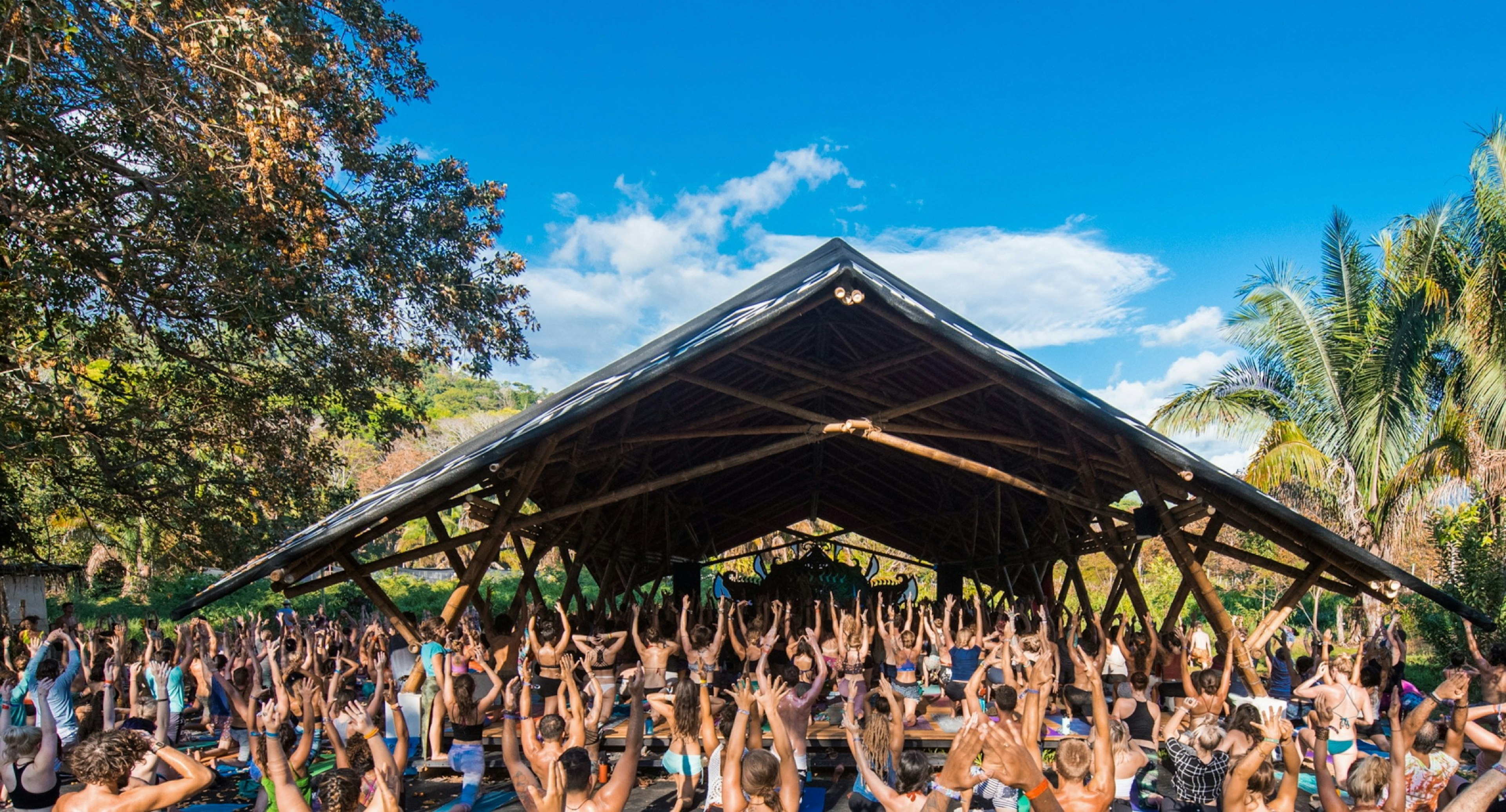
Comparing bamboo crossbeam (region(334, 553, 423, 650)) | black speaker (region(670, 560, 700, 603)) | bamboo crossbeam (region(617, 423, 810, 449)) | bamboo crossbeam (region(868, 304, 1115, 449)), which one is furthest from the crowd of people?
black speaker (region(670, 560, 700, 603))

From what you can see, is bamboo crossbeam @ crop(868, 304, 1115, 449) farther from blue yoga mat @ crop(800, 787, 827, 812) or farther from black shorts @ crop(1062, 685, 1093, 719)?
blue yoga mat @ crop(800, 787, 827, 812)

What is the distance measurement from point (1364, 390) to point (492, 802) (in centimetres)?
1584

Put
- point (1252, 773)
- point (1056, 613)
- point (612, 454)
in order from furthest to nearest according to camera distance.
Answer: point (1056, 613), point (612, 454), point (1252, 773)

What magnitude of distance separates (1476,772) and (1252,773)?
148 inches

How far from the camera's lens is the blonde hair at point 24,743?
207 inches

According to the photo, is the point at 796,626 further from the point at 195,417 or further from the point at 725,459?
the point at 195,417

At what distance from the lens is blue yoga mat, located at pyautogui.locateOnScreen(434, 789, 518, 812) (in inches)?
280

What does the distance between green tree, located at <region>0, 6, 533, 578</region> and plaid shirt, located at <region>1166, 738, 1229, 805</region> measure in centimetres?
945

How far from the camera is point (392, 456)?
157ft

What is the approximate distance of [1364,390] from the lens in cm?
1614

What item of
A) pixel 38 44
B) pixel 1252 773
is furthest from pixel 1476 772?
pixel 38 44

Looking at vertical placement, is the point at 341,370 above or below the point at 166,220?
below

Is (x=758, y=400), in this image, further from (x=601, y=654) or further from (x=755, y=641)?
(x=601, y=654)

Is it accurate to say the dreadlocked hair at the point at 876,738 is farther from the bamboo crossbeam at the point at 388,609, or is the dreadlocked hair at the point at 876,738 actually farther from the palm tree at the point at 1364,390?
the palm tree at the point at 1364,390
